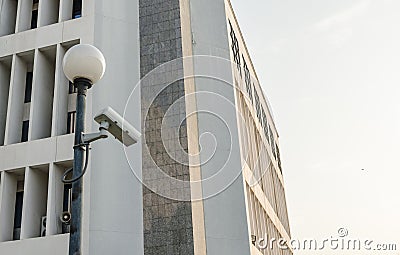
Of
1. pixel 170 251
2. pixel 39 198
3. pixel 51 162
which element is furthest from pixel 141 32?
pixel 170 251

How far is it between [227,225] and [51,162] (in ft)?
13.5

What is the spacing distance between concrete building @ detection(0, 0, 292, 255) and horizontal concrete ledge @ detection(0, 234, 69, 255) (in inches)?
0.8

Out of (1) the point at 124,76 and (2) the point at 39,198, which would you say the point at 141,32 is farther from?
(2) the point at 39,198

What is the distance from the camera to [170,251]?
8430 millimetres

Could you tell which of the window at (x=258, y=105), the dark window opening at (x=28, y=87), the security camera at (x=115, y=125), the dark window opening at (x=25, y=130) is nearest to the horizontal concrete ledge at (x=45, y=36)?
the dark window opening at (x=28, y=87)

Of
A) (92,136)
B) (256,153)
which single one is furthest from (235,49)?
(92,136)

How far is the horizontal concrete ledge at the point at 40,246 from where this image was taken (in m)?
8.10

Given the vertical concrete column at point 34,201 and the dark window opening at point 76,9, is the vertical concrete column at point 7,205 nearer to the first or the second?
the vertical concrete column at point 34,201

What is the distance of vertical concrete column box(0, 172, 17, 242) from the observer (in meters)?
8.92

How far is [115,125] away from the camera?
10.8 ft

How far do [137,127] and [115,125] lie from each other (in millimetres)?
6427

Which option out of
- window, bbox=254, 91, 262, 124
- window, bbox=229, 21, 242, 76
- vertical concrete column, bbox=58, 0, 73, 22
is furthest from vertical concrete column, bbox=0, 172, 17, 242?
window, bbox=254, 91, 262, 124

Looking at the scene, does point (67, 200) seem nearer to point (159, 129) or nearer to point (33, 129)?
point (33, 129)

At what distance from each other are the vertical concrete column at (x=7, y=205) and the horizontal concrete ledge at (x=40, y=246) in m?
0.51
